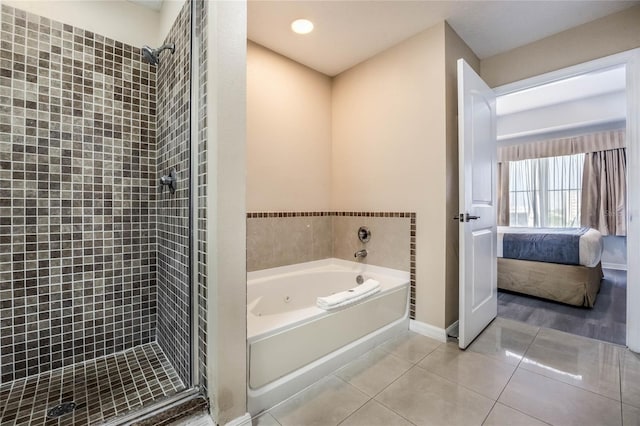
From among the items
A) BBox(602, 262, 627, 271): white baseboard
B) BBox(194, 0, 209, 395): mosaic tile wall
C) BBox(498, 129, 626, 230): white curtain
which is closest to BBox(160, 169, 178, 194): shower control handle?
BBox(194, 0, 209, 395): mosaic tile wall

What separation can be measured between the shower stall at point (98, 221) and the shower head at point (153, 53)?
1 centimetres

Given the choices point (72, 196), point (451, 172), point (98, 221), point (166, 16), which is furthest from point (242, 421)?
point (166, 16)

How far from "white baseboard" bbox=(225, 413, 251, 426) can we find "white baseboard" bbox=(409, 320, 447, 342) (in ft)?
4.78

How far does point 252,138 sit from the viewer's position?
2326 millimetres

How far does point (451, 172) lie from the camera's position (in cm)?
213

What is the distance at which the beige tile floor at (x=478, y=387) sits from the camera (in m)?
1.33

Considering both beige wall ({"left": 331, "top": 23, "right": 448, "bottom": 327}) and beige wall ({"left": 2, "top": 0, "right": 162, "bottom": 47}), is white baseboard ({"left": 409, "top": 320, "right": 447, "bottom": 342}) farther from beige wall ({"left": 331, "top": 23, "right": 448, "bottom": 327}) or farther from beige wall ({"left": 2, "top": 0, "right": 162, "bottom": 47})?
beige wall ({"left": 2, "top": 0, "right": 162, "bottom": 47})

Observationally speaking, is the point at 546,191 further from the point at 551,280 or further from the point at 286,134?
the point at 286,134

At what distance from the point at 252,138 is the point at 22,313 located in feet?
5.72

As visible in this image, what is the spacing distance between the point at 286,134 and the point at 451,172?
4.63 ft

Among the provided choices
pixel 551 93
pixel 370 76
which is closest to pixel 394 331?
pixel 370 76

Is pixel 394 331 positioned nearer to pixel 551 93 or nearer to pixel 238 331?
pixel 238 331

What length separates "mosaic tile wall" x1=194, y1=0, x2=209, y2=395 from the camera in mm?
1192

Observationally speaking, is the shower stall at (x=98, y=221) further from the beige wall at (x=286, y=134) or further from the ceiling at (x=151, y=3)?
the beige wall at (x=286, y=134)
